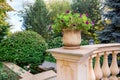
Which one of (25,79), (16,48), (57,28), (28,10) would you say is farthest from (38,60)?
(28,10)

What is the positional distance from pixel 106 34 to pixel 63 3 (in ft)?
22.0

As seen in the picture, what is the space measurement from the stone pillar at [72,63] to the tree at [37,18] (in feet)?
26.2

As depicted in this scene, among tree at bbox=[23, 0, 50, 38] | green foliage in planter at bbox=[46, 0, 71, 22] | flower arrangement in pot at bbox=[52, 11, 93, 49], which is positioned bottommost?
flower arrangement in pot at bbox=[52, 11, 93, 49]

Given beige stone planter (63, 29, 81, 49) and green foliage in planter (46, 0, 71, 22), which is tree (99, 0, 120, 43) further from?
green foliage in planter (46, 0, 71, 22)

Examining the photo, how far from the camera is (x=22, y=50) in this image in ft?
14.0

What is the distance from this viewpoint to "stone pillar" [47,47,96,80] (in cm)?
153

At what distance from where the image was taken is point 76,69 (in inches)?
61.4

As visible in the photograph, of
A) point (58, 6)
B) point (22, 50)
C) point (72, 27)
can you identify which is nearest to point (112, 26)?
point (22, 50)

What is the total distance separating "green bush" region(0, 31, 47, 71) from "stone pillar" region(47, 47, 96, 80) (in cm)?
266

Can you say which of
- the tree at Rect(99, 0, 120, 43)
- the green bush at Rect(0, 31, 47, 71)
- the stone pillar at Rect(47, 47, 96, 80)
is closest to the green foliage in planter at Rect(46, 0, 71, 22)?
the tree at Rect(99, 0, 120, 43)

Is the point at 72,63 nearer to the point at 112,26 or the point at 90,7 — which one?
the point at 112,26

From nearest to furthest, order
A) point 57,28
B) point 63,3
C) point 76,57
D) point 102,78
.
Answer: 1. point 76,57
2. point 57,28
3. point 102,78
4. point 63,3

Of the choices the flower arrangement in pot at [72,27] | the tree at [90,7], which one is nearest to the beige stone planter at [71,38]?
the flower arrangement in pot at [72,27]

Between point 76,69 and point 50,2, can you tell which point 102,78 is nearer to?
point 76,69
